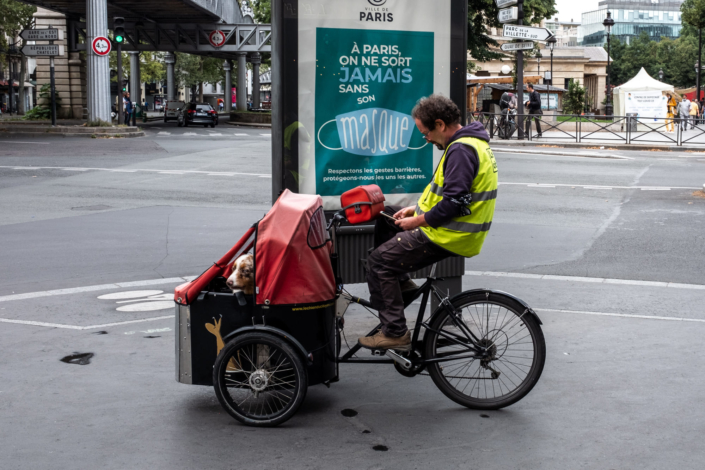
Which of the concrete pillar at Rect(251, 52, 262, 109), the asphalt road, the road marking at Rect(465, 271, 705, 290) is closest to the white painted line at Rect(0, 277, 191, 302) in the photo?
the asphalt road

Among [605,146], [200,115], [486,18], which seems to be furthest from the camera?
[200,115]

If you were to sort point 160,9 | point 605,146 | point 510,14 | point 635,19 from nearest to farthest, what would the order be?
1. point 510,14
2. point 605,146
3. point 160,9
4. point 635,19

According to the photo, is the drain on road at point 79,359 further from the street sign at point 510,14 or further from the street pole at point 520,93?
the street pole at point 520,93

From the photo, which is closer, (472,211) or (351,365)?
(472,211)

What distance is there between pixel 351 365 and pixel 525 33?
817 inches

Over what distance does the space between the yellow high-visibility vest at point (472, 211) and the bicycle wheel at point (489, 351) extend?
0.97ft

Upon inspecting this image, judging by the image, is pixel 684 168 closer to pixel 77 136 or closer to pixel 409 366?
pixel 409 366

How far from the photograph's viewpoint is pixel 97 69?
3284cm

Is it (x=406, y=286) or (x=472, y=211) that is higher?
(x=472, y=211)

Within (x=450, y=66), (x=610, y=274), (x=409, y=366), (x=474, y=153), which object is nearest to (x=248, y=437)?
(x=409, y=366)

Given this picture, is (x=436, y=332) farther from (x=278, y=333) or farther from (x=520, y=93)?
(x=520, y=93)

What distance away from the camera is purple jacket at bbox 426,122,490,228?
427 cm

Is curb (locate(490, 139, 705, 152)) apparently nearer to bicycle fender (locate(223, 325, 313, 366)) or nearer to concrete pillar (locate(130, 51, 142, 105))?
bicycle fender (locate(223, 325, 313, 366))

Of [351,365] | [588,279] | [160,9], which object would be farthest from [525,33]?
[160,9]
